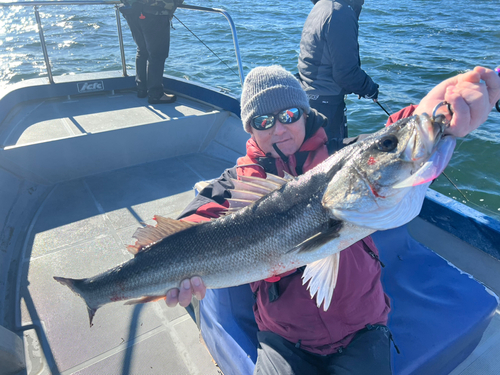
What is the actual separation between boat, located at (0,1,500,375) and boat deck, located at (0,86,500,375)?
0.02 metres

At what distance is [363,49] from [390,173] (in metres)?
13.4

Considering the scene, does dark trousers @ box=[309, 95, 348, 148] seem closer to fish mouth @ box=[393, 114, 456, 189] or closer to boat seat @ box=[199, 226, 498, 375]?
boat seat @ box=[199, 226, 498, 375]

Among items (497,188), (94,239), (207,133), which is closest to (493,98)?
(94,239)

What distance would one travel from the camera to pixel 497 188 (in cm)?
685

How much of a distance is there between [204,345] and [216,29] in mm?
18349

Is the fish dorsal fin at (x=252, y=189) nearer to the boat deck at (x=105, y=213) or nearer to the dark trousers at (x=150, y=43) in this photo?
the boat deck at (x=105, y=213)

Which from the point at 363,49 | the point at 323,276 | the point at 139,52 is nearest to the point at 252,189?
the point at 323,276

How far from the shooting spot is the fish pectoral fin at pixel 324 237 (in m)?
1.90

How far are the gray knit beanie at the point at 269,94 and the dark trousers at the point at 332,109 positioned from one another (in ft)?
7.12

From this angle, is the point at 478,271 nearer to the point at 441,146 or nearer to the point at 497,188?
the point at 441,146

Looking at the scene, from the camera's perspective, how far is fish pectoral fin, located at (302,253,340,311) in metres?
1.95

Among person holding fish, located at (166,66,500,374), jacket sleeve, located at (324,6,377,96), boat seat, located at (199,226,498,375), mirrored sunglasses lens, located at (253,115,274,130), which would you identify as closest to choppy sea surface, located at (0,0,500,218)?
jacket sleeve, located at (324,6,377,96)

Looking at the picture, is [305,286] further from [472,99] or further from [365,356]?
[472,99]

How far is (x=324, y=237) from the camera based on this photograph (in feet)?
6.22
